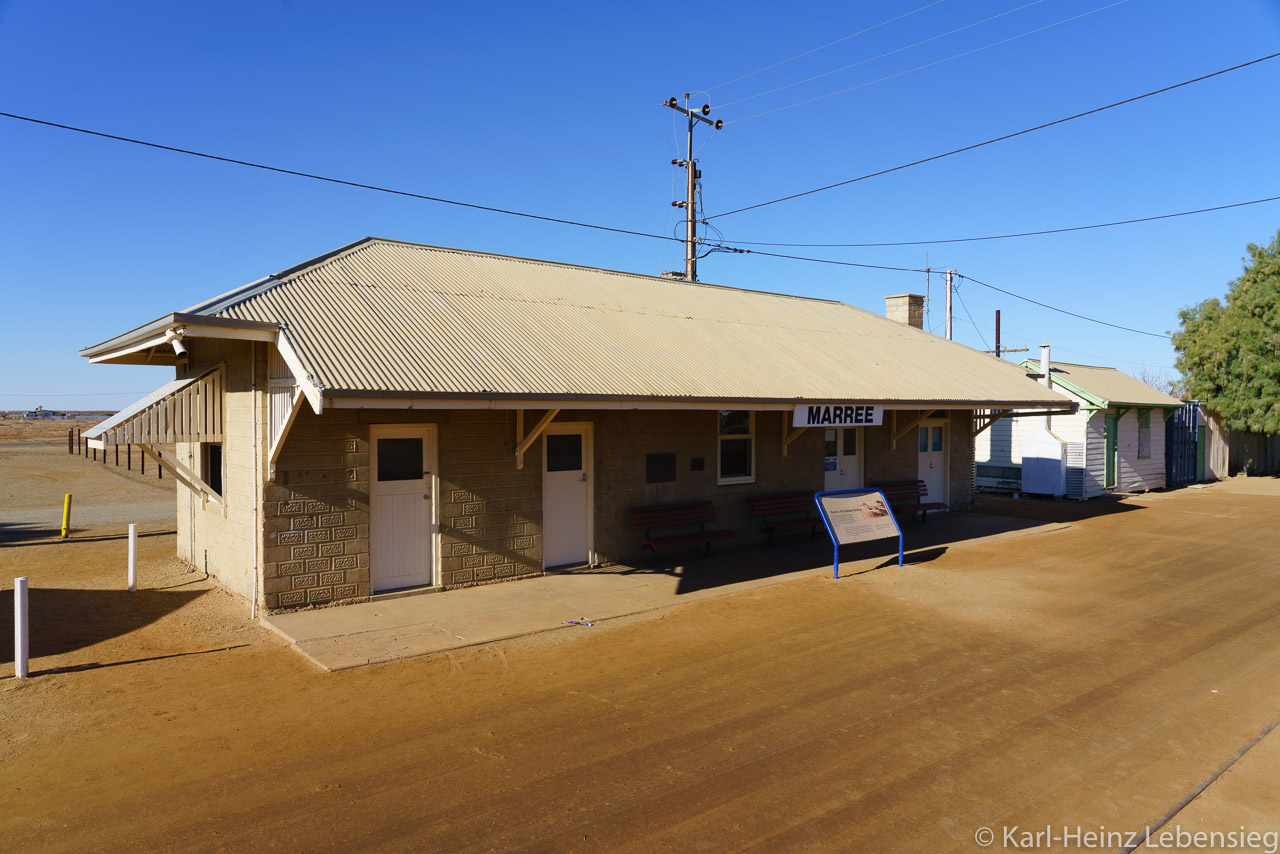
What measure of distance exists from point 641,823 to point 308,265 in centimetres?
922

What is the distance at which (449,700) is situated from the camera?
21.4 feet

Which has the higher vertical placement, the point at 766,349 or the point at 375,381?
the point at 766,349

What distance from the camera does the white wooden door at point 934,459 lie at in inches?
704

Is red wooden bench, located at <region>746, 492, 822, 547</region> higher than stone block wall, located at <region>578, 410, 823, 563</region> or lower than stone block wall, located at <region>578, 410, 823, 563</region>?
lower

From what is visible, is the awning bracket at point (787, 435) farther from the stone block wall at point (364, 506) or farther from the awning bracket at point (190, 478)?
the awning bracket at point (190, 478)

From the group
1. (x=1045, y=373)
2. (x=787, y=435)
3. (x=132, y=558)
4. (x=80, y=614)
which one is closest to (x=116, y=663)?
(x=80, y=614)

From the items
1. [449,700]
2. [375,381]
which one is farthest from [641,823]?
[375,381]

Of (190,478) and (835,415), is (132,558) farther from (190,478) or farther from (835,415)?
(835,415)

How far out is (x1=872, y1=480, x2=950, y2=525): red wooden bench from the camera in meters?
16.1

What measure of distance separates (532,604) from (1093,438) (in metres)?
19.9

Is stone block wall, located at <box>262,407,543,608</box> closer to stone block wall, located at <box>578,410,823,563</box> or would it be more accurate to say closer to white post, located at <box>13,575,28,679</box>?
stone block wall, located at <box>578,410,823,563</box>

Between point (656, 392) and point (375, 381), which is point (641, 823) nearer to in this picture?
point (375, 381)

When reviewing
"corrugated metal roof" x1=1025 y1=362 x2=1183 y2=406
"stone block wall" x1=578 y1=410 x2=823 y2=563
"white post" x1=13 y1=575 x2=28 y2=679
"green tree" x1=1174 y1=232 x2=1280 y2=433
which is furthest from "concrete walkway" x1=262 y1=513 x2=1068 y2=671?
"green tree" x1=1174 y1=232 x2=1280 y2=433

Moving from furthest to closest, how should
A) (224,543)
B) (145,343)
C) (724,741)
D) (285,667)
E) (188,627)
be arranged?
(224,543) < (145,343) < (188,627) < (285,667) < (724,741)
